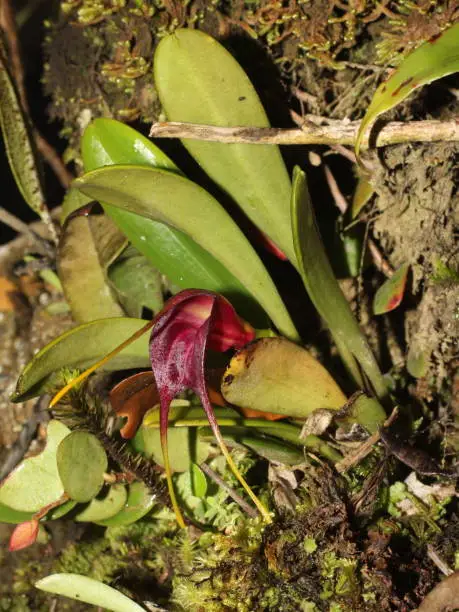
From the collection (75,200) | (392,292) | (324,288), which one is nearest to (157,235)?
(75,200)

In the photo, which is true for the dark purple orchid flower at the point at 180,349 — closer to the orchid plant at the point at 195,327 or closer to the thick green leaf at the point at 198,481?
the orchid plant at the point at 195,327

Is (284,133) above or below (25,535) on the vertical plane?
above

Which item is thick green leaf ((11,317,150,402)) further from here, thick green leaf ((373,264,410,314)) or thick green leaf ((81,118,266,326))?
thick green leaf ((373,264,410,314))

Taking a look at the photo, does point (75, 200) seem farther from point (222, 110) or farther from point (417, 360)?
point (417, 360)

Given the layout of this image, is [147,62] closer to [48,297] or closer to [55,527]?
[48,297]

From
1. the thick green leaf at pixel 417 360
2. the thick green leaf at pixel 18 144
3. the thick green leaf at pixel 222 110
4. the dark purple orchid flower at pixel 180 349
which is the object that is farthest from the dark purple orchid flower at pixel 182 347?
the thick green leaf at pixel 18 144

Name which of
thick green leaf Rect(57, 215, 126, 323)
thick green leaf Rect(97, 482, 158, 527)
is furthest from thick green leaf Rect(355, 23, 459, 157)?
thick green leaf Rect(97, 482, 158, 527)

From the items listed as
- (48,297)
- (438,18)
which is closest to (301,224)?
(438,18)
